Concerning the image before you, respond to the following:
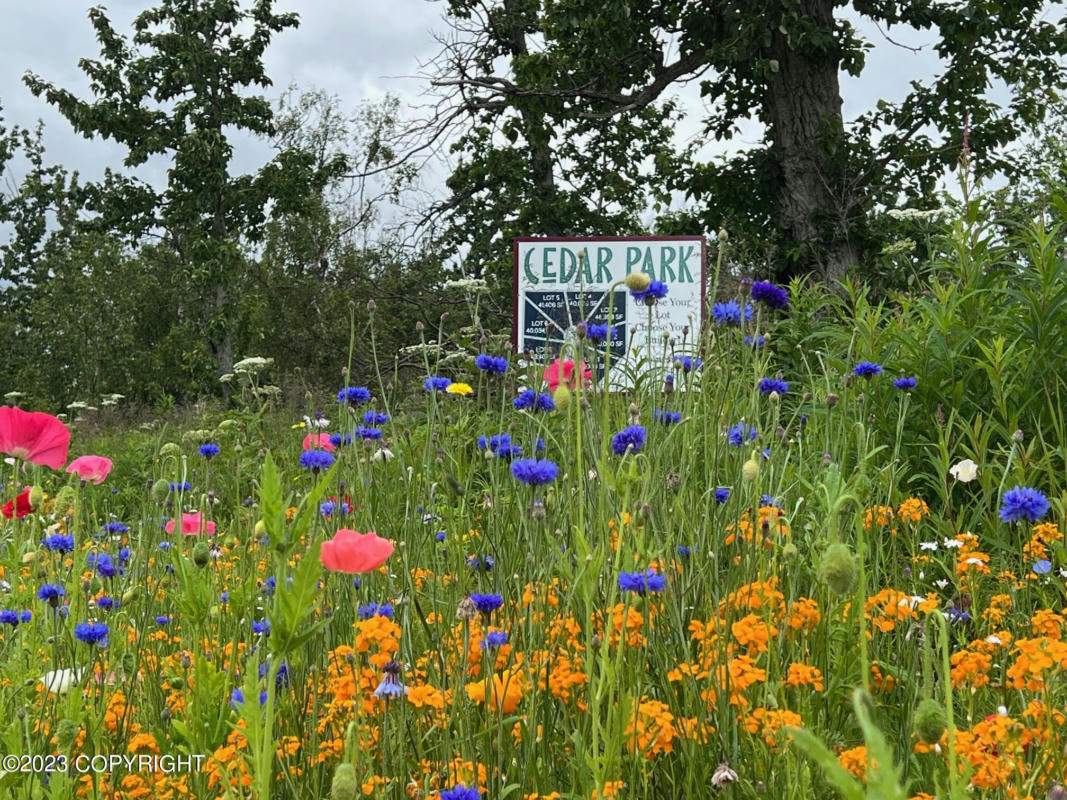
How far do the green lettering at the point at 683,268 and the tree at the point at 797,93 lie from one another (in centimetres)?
236

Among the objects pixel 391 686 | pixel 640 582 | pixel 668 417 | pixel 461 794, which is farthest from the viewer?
pixel 668 417

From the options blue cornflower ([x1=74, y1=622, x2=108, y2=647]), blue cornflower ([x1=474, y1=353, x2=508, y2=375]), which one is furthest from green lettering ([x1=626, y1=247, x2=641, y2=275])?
blue cornflower ([x1=74, y1=622, x2=108, y2=647])

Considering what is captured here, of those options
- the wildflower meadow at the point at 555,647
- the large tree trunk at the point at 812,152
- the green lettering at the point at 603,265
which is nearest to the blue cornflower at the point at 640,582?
the wildflower meadow at the point at 555,647

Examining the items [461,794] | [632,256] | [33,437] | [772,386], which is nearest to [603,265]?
[632,256]

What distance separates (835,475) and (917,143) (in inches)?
398

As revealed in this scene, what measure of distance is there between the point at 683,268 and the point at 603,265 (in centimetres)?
64

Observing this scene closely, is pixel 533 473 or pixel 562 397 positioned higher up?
pixel 562 397

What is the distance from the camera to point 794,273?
31.6 ft

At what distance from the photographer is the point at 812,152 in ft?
31.5

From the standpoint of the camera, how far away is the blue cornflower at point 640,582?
48.3 inches

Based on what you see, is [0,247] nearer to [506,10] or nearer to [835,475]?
[506,10]

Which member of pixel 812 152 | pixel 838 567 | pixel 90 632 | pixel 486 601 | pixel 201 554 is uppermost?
pixel 812 152

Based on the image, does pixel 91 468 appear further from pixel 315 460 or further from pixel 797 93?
pixel 797 93

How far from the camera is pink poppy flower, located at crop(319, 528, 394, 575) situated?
103 cm
